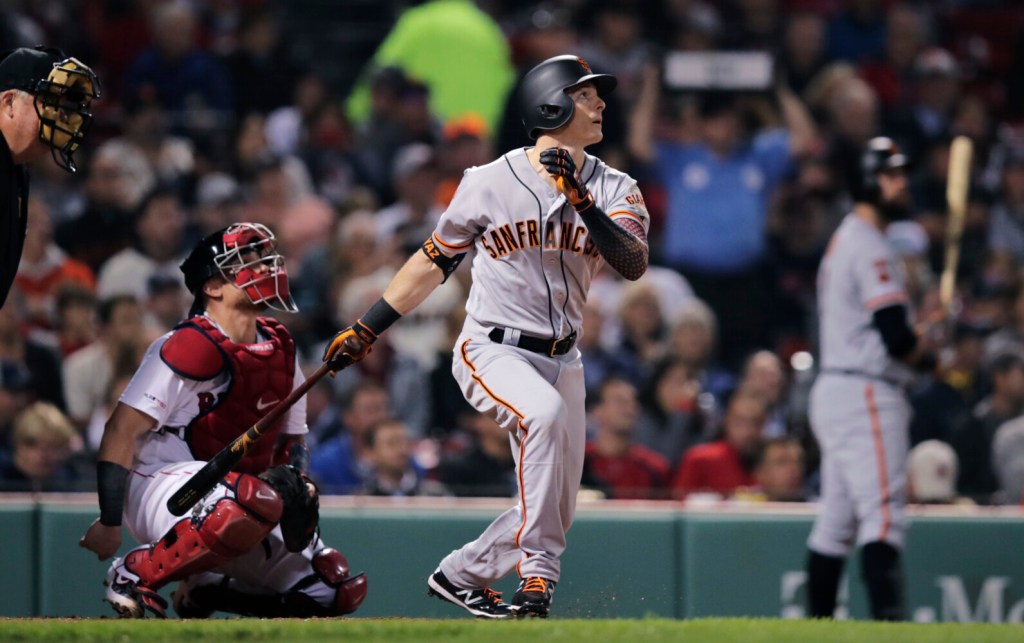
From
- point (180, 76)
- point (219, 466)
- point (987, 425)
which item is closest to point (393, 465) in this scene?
point (219, 466)

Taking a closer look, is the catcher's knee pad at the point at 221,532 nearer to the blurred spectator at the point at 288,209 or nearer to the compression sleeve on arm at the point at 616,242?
the compression sleeve on arm at the point at 616,242

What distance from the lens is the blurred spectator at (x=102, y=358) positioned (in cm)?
893

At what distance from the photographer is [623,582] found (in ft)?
25.1

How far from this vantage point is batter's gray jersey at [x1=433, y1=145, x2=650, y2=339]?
5582 millimetres

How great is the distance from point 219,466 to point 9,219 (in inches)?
41.0

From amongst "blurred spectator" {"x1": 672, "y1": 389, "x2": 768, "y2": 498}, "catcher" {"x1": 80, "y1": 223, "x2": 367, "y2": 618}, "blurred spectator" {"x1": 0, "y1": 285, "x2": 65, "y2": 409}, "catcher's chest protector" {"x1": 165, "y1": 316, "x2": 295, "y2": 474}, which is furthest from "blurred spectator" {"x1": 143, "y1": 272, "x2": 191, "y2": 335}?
"catcher's chest protector" {"x1": 165, "y1": 316, "x2": 295, "y2": 474}

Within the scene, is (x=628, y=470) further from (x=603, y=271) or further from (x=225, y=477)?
(x=225, y=477)

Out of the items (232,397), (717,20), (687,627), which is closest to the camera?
(687,627)

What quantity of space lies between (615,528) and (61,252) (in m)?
4.17

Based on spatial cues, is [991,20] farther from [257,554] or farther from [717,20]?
[257,554]

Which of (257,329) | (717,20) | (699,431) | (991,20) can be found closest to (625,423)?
(699,431)

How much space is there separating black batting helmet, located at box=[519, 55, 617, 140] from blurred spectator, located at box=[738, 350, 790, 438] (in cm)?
377

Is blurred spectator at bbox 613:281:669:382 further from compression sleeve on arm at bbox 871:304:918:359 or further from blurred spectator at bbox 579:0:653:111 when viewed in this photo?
compression sleeve on arm at bbox 871:304:918:359

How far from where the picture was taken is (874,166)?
24.2 feet
